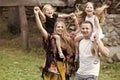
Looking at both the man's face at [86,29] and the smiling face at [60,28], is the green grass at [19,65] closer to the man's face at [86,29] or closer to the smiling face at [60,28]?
the smiling face at [60,28]

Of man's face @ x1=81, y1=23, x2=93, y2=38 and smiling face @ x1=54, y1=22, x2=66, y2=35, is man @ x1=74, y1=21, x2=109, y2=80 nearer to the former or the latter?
man's face @ x1=81, y1=23, x2=93, y2=38

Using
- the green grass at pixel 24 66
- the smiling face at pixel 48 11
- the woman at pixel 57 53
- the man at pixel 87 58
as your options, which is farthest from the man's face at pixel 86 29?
the green grass at pixel 24 66

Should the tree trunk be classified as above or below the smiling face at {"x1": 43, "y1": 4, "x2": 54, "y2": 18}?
below

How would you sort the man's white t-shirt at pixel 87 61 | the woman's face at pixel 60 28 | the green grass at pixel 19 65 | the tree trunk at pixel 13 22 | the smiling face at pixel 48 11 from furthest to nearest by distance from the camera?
the tree trunk at pixel 13 22 → the green grass at pixel 19 65 → the smiling face at pixel 48 11 → the woman's face at pixel 60 28 → the man's white t-shirt at pixel 87 61

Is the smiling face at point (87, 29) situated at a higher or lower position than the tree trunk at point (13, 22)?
higher

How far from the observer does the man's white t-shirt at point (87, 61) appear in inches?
196

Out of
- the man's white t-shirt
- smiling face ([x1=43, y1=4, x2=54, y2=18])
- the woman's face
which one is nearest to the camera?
the man's white t-shirt

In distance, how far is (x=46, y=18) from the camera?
5527mm

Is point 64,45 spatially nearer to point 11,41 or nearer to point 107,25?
point 107,25

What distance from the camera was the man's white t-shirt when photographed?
4.98 meters

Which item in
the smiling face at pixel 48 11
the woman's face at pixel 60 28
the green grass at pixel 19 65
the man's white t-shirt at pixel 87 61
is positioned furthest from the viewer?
the green grass at pixel 19 65

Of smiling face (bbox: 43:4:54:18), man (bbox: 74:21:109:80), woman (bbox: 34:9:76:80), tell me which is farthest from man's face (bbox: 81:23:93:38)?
smiling face (bbox: 43:4:54:18)

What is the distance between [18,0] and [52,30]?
5723mm

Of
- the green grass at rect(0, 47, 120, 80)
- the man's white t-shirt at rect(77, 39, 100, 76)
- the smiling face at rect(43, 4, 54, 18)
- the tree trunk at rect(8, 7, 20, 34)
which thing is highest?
the smiling face at rect(43, 4, 54, 18)
